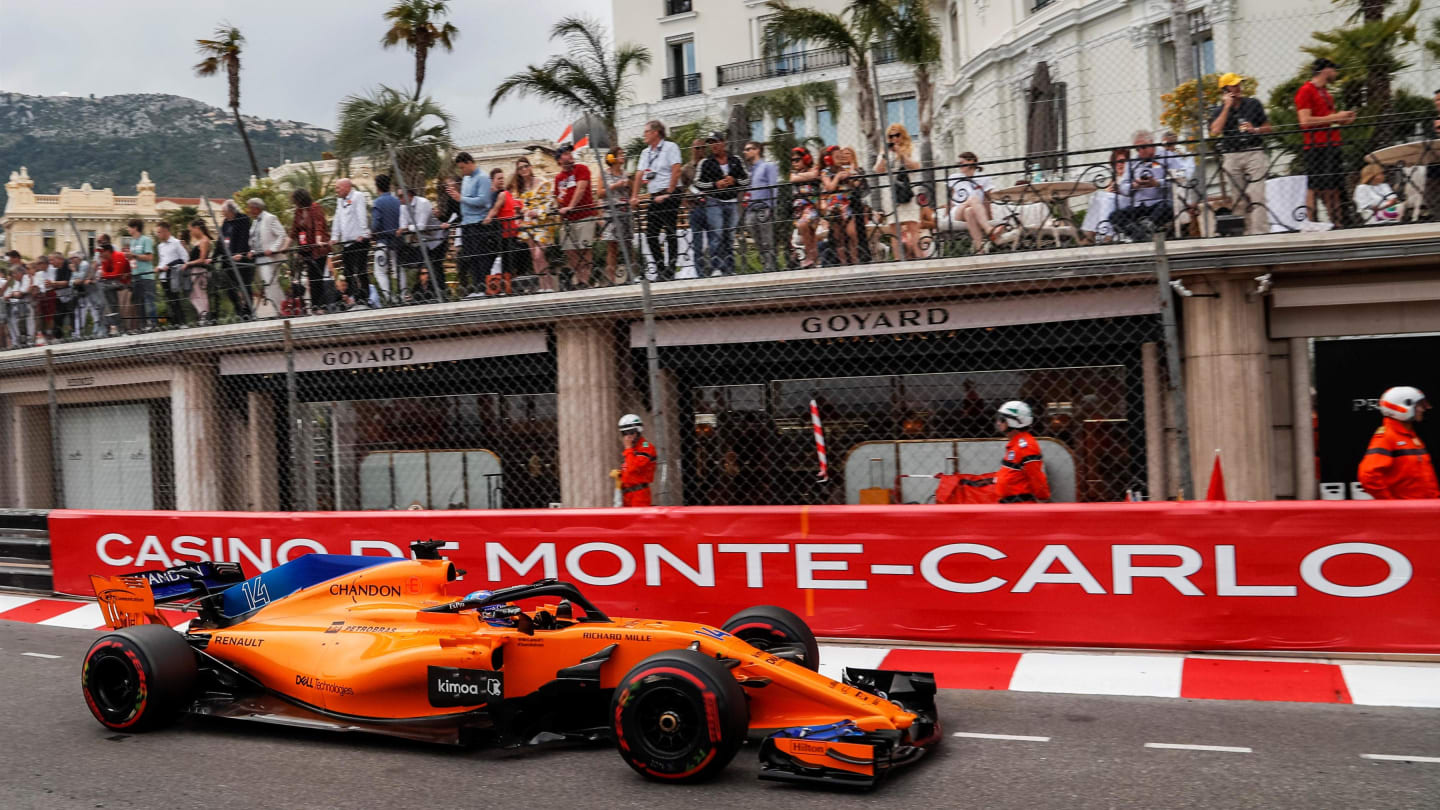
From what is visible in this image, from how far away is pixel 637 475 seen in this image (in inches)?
388

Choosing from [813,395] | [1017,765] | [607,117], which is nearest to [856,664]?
[1017,765]

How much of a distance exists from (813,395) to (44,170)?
5369 inches

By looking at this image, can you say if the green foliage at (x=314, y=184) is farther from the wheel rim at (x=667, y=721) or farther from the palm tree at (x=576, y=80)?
the wheel rim at (x=667, y=721)

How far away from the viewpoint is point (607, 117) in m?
19.5

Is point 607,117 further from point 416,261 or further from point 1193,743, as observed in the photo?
point 1193,743

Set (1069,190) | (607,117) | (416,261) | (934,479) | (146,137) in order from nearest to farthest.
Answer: (1069,190)
(934,479)
(416,261)
(607,117)
(146,137)

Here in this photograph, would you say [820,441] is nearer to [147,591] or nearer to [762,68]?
[147,591]

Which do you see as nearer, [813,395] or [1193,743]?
[1193,743]

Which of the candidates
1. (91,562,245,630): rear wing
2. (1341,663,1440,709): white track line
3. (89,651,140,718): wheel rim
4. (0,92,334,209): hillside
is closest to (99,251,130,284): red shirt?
(91,562,245,630): rear wing

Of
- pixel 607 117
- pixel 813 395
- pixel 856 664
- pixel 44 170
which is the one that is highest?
pixel 44 170

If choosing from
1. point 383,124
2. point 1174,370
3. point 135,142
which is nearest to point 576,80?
point 383,124

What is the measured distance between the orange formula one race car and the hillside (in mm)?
111568

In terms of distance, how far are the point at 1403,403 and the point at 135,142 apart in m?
154

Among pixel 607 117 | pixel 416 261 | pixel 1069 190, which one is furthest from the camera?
pixel 607 117
